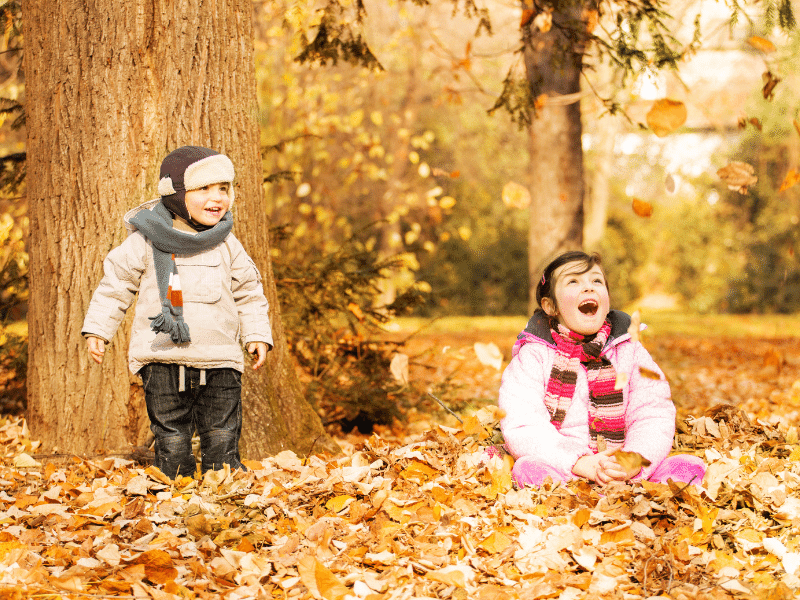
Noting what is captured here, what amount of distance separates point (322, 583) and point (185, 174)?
169 centimetres

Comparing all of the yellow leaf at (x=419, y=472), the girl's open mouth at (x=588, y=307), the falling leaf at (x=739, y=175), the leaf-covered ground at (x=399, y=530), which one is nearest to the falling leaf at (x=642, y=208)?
the falling leaf at (x=739, y=175)

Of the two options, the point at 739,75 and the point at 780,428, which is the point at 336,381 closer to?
the point at 780,428

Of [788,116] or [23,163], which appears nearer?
[23,163]

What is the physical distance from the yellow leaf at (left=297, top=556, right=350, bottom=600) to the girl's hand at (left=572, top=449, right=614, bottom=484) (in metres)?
1.08

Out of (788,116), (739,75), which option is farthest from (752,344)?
(739,75)

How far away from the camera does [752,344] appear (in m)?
10.9

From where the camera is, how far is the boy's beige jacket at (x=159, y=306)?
292 cm

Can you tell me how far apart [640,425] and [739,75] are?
19.6 meters

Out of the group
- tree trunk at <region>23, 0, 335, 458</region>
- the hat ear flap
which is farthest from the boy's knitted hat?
tree trunk at <region>23, 0, 335, 458</region>

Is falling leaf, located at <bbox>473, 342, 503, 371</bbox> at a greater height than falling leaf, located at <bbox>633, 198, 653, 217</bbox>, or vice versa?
falling leaf, located at <bbox>633, 198, 653, 217</bbox>

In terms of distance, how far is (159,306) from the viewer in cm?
292

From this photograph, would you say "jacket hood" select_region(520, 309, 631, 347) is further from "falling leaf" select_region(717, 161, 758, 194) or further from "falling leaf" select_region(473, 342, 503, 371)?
"falling leaf" select_region(717, 161, 758, 194)

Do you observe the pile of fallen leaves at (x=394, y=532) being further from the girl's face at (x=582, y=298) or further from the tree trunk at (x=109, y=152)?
the girl's face at (x=582, y=298)

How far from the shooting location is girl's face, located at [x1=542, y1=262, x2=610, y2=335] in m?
2.92
